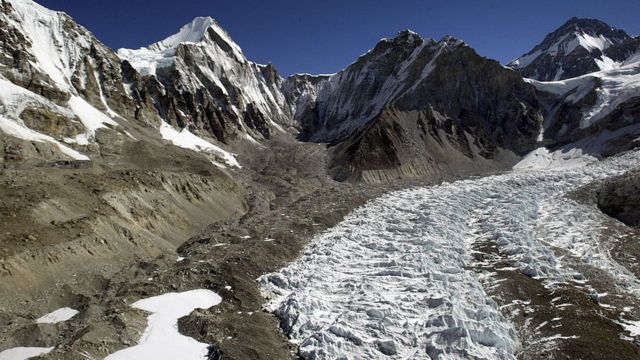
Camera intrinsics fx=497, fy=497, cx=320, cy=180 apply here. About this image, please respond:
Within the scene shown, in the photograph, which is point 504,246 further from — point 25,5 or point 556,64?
point 556,64

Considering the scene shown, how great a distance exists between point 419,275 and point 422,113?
253 feet

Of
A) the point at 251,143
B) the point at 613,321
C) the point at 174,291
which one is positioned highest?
the point at 251,143

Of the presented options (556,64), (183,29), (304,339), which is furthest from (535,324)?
→ (556,64)

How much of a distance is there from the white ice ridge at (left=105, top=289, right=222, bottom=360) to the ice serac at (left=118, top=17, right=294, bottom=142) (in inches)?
2836

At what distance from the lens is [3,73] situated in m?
60.3

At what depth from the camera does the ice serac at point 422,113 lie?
8550cm

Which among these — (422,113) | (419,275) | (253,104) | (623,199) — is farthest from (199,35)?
(419,275)

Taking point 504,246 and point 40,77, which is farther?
point 40,77

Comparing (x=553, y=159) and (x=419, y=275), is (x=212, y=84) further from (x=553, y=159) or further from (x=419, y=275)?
(x=419, y=275)

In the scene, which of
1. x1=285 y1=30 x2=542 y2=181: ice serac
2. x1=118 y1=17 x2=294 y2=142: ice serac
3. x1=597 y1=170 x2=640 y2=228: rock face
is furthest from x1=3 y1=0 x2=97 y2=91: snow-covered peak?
x1=597 y1=170 x2=640 y2=228: rock face

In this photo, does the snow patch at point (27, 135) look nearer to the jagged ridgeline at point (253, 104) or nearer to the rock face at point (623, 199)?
the jagged ridgeline at point (253, 104)

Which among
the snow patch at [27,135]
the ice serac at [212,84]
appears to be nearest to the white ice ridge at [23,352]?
the snow patch at [27,135]

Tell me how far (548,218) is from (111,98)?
6674 centimetres

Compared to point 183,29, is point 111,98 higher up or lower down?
lower down
